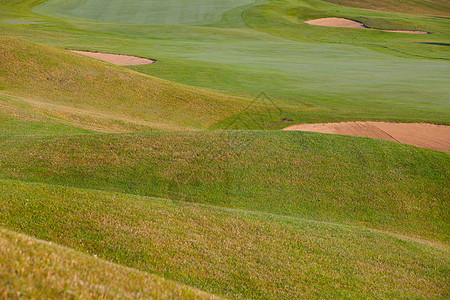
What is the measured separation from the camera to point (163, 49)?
4609cm

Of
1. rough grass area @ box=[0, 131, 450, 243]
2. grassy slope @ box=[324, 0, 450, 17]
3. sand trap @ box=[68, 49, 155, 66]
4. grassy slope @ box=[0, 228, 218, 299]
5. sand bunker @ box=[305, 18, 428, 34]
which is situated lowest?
rough grass area @ box=[0, 131, 450, 243]

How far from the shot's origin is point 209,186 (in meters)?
12.3

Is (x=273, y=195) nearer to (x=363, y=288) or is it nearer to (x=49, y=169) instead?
(x=363, y=288)

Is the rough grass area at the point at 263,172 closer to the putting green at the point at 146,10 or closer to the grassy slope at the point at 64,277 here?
the grassy slope at the point at 64,277

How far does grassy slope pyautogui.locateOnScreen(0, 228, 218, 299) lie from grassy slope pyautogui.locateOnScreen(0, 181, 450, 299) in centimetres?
189

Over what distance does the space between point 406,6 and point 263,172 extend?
122 meters

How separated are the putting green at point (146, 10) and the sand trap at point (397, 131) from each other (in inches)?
2104

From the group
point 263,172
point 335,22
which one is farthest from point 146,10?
point 263,172

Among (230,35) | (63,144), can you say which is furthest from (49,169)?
(230,35)

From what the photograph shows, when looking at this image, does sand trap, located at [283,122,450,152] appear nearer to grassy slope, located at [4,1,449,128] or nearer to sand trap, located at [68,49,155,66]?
grassy slope, located at [4,1,449,128]

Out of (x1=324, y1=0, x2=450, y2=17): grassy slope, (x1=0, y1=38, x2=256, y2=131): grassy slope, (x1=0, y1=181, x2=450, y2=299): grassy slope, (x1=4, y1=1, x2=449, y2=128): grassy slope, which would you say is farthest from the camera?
(x1=324, y1=0, x2=450, y2=17): grassy slope

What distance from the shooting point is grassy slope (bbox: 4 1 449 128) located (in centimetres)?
2736

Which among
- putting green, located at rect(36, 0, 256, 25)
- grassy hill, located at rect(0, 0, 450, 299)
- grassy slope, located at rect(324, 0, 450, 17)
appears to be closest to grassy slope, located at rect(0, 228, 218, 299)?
grassy hill, located at rect(0, 0, 450, 299)

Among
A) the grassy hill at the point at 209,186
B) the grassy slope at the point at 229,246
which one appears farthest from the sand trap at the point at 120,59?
the grassy slope at the point at 229,246
